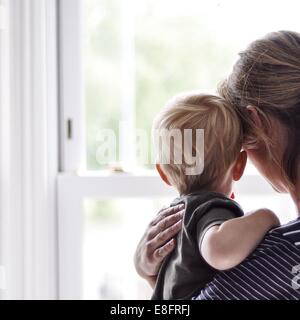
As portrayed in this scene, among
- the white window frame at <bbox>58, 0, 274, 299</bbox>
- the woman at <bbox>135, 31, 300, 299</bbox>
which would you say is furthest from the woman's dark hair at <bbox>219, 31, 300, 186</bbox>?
the white window frame at <bbox>58, 0, 274, 299</bbox>

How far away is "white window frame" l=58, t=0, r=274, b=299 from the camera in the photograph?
142 centimetres

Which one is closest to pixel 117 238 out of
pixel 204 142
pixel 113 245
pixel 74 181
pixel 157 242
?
pixel 113 245

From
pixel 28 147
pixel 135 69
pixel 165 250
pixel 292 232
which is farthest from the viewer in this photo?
pixel 135 69

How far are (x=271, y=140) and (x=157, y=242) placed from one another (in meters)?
0.26

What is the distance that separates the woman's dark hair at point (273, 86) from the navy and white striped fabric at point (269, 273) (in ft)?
0.36

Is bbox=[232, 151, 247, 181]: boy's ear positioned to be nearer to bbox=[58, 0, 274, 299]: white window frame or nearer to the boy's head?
the boy's head

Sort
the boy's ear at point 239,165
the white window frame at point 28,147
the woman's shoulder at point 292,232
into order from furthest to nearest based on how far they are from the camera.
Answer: the white window frame at point 28,147 < the boy's ear at point 239,165 < the woman's shoulder at point 292,232

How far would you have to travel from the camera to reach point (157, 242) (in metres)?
0.86

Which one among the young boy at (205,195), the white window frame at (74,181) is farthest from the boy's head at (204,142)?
the white window frame at (74,181)

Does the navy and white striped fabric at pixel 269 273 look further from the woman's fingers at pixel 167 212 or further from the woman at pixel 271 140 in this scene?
the woman's fingers at pixel 167 212

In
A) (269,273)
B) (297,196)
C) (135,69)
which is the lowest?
(269,273)

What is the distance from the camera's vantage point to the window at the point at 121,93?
1434mm

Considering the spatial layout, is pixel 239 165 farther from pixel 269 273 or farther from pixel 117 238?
pixel 117 238
